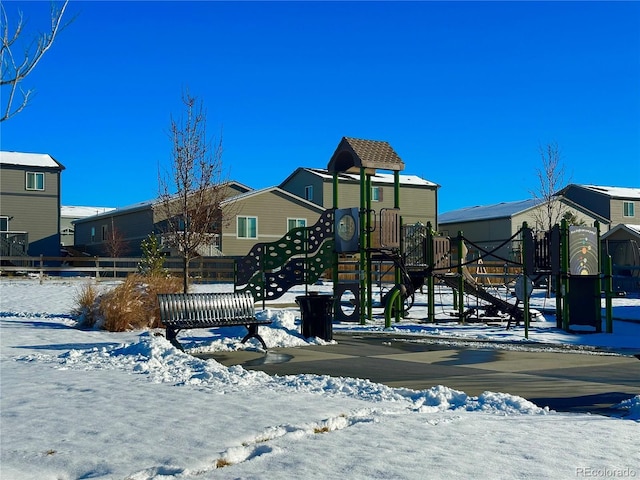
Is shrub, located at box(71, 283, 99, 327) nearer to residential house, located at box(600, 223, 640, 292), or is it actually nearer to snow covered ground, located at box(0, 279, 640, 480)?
snow covered ground, located at box(0, 279, 640, 480)

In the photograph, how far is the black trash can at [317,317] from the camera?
1492 cm

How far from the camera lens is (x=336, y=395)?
334 inches

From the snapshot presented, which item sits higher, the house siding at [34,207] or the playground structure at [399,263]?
the house siding at [34,207]

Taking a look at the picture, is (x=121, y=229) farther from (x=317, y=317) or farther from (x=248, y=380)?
(x=248, y=380)

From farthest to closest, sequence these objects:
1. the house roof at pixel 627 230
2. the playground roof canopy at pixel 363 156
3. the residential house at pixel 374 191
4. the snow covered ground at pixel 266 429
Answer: the residential house at pixel 374 191, the house roof at pixel 627 230, the playground roof canopy at pixel 363 156, the snow covered ground at pixel 266 429

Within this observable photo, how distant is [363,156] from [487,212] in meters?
39.2

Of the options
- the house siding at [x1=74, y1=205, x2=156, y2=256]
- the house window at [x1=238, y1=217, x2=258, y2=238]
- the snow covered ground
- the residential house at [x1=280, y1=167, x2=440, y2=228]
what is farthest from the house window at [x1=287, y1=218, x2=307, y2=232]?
the snow covered ground

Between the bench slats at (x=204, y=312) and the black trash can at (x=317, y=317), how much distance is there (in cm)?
132

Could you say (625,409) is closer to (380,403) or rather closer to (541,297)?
(380,403)

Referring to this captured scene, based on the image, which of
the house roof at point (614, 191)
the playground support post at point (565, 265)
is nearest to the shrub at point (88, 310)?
the playground support post at point (565, 265)

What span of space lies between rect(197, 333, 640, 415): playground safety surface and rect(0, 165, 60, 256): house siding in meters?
39.5

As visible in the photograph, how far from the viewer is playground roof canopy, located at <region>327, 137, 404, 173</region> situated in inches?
831

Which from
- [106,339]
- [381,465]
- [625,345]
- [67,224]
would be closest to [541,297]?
[625,345]

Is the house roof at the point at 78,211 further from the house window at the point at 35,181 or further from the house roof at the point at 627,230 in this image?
the house roof at the point at 627,230
